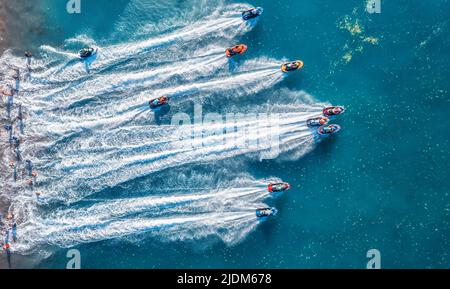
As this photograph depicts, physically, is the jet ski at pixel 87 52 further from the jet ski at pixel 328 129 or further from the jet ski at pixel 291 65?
the jet ski at pixel 328 129

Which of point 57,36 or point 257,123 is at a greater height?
point 57,36

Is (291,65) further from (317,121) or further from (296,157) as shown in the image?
(296,157)

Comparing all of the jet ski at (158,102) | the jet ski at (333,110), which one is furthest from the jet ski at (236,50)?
the jet ski at (333,110)

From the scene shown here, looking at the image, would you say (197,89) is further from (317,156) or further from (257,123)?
(317,156)

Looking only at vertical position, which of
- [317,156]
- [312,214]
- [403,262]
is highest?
[317,156]

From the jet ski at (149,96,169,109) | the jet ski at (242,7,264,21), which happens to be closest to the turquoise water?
the jet ski at (242,7,264,21)
